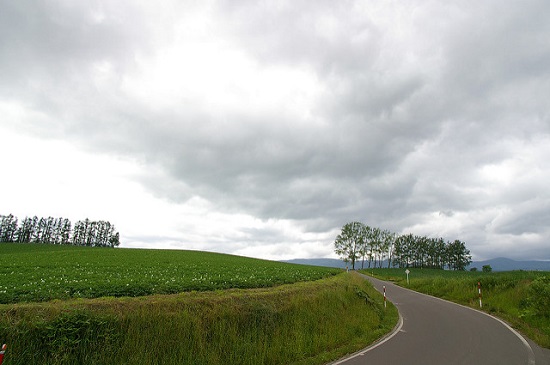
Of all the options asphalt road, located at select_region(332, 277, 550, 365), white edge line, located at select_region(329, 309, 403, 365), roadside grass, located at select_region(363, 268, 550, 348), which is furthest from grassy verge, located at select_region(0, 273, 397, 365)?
roadside grass, located at select_region(363, 268, 550, 348)

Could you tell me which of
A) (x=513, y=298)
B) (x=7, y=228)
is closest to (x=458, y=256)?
(x=513, y=298)

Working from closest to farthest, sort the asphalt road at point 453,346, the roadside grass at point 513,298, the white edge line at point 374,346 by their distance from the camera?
the asphalt road at point 453,346 < the white edge line at point 374,346 < the roadside grass at point 513,298

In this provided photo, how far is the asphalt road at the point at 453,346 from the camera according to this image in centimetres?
912

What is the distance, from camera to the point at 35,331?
784 cm

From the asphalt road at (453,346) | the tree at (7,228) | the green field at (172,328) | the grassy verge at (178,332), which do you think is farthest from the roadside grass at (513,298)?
the tree at (7,228)

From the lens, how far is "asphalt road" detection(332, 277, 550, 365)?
29.9 ft

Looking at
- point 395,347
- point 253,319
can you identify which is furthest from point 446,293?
point 253,319

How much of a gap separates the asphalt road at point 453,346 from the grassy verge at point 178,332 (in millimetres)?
1100

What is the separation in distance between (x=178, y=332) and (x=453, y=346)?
8.84 metres

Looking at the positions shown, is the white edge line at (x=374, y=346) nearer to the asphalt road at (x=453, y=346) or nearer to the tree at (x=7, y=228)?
the asphalt road at (x=453, y=346)

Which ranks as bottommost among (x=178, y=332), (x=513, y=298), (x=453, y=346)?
(x=453, y=346)

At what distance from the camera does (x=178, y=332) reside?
29.7 feet

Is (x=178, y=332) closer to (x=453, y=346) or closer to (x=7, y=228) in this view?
(x=453, y=346)

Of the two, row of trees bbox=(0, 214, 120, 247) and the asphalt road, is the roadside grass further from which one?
row of trees bbox=(0, 214, 120, 247)
